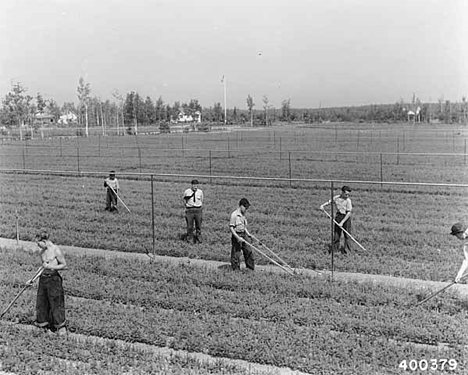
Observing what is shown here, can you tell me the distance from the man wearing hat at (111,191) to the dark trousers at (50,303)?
33.1ft

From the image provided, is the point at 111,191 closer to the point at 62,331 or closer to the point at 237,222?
the point at 237,222

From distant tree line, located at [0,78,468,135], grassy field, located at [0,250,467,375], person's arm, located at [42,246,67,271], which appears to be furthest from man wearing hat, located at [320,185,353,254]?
distant tree line, located at [0,78,468,135]

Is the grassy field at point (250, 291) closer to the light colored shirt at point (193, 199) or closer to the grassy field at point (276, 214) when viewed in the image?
the grassy field at point (276, 214)

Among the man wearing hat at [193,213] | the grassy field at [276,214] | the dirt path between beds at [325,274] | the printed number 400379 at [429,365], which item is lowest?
the dirt path between beds at [325,274]

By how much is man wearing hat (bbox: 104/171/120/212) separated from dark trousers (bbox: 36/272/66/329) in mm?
10075

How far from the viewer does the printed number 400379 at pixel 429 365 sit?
23.1 ft

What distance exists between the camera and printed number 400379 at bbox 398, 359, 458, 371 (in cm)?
703

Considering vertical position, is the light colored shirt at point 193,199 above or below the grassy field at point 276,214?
above

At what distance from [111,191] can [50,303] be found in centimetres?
1065

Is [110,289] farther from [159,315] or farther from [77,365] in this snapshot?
[77,365]

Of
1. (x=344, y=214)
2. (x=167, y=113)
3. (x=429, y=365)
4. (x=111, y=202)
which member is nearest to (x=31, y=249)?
(x=111, y=202)

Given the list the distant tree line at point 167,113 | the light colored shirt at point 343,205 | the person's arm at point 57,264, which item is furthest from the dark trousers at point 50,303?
the distant tree line at point 167,113

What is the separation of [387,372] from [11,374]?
461 centimetres

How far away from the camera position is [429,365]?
7145 millimetres
